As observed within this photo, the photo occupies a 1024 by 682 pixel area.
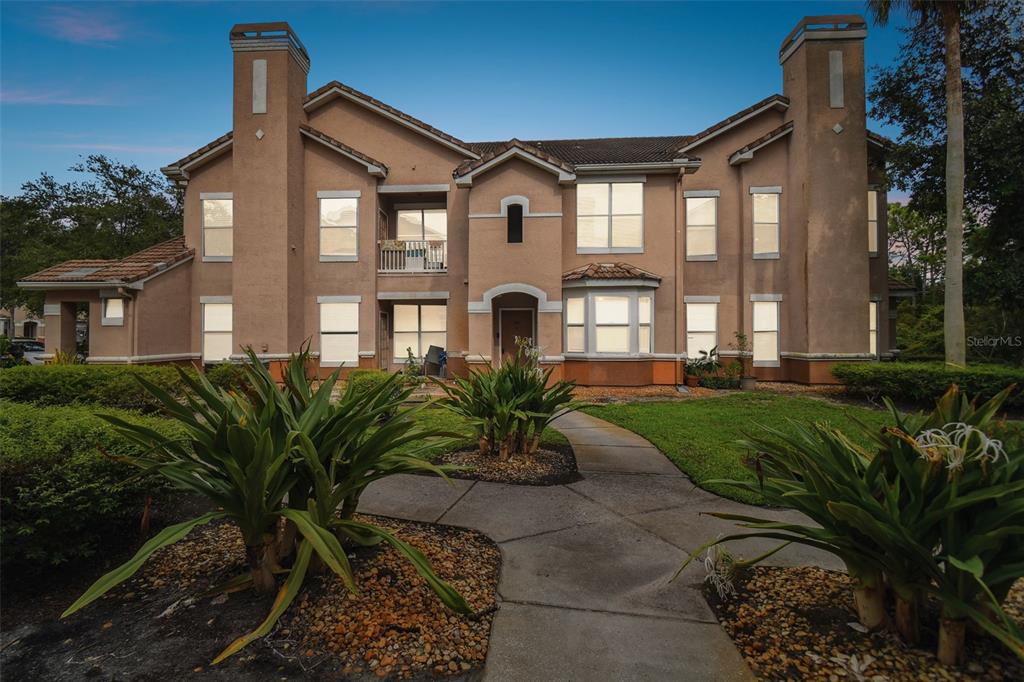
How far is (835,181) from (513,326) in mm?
11056

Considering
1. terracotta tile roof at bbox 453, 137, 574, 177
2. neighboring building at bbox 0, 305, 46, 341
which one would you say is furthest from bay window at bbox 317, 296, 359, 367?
neighboring building at bbox 0, 305, 46, 341

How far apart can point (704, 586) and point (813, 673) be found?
874 millimetres

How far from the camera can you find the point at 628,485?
216 inches

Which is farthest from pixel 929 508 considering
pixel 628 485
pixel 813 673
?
pixel 628 485

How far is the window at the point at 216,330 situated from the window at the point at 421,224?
251 inches

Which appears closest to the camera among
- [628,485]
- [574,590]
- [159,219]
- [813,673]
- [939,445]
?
[939,445]

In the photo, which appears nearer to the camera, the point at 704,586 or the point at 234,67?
the point at 704,586

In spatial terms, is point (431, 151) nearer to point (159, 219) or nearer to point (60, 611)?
point (60, 611)

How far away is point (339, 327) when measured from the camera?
16453 mm

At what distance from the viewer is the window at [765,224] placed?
53.8 ft

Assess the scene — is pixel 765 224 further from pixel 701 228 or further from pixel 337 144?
pixel 337 144

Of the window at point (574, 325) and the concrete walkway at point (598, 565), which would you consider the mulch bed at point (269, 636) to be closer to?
the concrete walkway at point (598, 565)

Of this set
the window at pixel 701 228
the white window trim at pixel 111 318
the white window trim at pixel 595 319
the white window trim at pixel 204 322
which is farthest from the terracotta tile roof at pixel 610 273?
the white window trim at pixel 111 318

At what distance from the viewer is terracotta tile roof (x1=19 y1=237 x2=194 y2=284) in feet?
47.4
